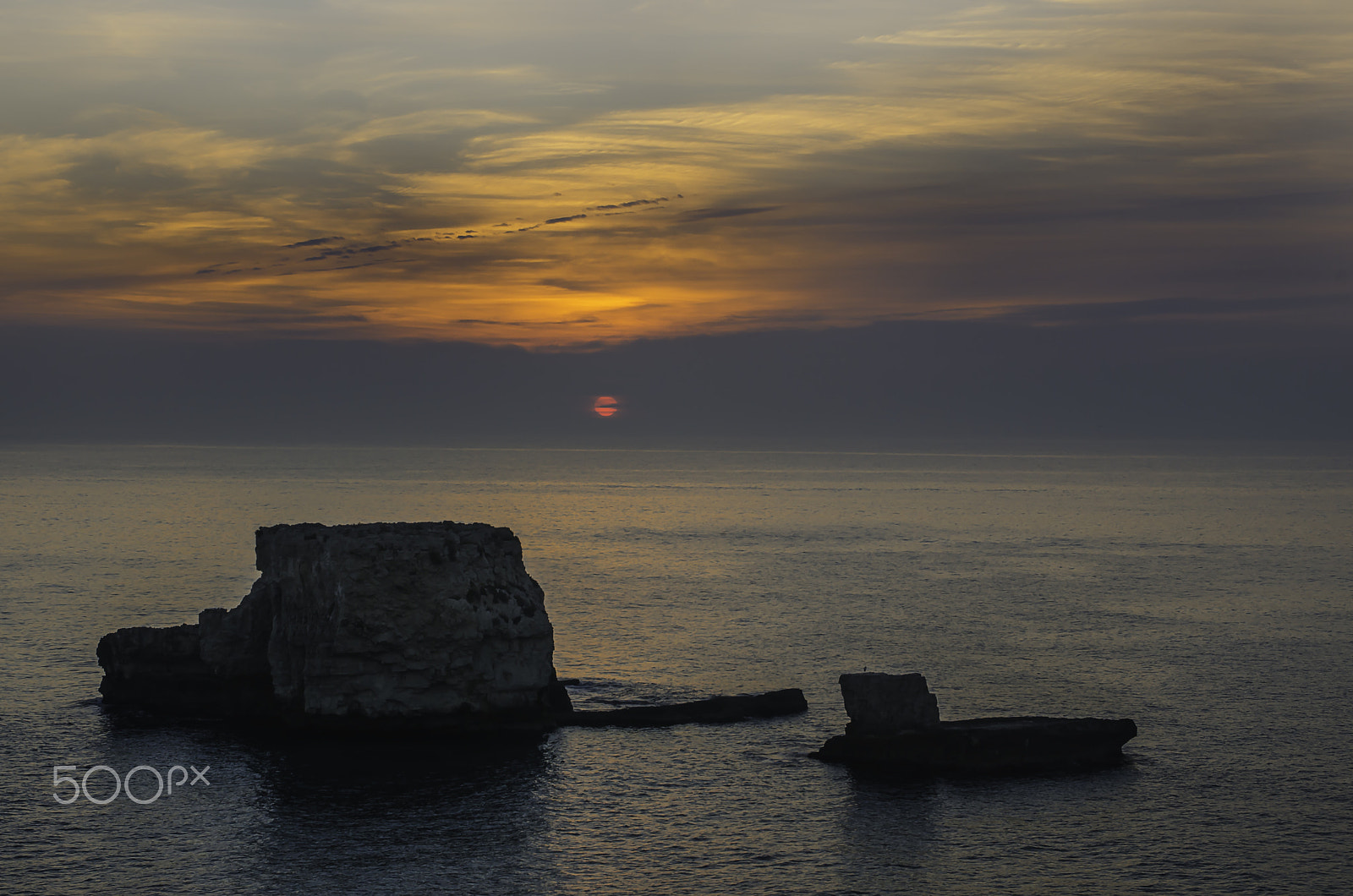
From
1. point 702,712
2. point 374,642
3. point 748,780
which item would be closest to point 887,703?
point 748,780

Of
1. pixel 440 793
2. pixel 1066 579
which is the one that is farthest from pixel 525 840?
pixel 1066 579

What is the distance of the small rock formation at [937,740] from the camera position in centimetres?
4975

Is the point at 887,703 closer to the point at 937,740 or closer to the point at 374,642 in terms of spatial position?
the point at 937,740

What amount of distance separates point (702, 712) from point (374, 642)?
648 inches

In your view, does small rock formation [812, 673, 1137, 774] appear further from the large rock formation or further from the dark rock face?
the large rock formation

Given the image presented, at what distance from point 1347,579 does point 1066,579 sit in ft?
96.1

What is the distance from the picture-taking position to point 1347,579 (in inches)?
4700

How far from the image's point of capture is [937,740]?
49812 millimetres

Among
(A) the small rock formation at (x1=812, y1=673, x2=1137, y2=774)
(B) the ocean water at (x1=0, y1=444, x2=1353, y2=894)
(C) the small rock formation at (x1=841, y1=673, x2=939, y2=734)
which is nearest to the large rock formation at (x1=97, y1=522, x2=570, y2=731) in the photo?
(B) the ocean water at (x1=0, y1=444, x2=1353, y2=894)

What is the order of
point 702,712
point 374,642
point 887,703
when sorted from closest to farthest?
point 887,703
point 374,642
point 702,712

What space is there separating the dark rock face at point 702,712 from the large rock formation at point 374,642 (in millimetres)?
1840

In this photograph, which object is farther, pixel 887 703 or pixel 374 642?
pixel 374 642

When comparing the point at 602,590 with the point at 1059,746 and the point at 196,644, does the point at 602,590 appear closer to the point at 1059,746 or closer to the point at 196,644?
the point at 196,644

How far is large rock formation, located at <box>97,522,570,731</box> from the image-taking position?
177ft
